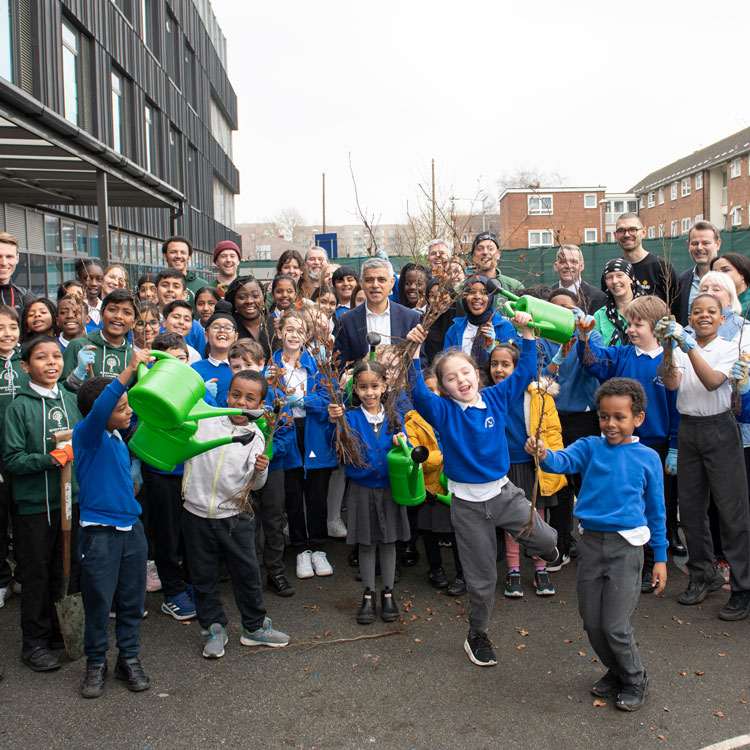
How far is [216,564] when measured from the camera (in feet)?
13.2

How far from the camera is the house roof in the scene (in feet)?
129

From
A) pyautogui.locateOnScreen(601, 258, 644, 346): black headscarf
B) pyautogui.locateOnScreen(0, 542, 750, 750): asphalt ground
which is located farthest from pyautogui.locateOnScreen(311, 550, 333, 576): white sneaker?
pyautogui.locateOnScreen(601, 258, 644, 346): black headscarf

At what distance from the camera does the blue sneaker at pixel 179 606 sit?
4465mm

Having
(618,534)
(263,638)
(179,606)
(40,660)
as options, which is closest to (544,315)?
(618,534)

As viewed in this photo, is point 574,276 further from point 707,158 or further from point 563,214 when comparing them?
point 707,158

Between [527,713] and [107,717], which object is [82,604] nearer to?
[107,717]

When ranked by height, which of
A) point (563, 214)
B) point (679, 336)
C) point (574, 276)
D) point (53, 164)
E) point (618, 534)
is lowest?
point (618, 534)

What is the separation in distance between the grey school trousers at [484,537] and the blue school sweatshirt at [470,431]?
15 centimetres

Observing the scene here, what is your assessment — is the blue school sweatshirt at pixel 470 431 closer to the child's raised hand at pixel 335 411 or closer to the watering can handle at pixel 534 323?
the watering can handle at pixel 534 323

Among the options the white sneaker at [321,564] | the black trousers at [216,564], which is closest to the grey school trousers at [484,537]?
the black trousers at [216,564]

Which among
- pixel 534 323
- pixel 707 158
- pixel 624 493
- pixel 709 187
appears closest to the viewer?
pixel 624 493

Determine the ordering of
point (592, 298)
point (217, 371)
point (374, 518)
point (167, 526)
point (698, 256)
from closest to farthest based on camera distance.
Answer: point (374, 518) → point (167, 526) → point (217, 371) → point (698, 256) → point (592, 298)

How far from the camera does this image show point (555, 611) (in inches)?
175

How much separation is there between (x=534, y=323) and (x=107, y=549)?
2.51 metres
